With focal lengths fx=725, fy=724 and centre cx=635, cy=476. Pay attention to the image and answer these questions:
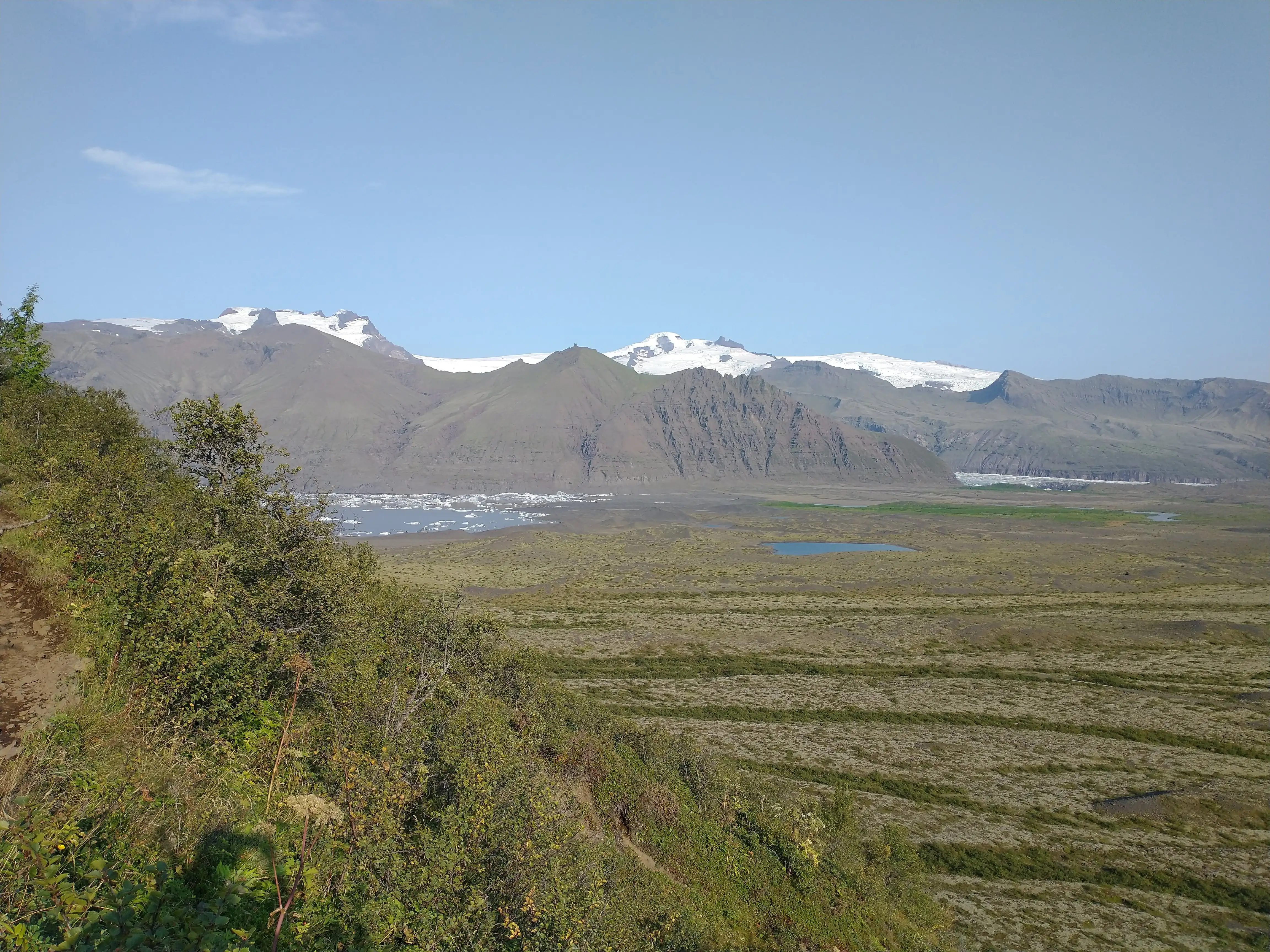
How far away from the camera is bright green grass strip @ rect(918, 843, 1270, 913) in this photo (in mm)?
21875

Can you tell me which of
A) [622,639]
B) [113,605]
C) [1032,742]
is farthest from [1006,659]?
[113,605]

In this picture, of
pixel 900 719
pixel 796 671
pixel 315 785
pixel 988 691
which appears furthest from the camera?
pixel 796 671

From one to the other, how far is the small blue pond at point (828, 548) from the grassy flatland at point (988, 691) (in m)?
4.94

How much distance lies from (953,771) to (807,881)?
16.9 m

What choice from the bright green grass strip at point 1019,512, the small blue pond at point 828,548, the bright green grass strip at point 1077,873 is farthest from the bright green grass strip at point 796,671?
the bright green grass strip at point 1019,512

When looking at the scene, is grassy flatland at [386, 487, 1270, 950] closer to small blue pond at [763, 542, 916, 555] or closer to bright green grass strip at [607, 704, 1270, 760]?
bright green grass strip at [607, 704, 1270, 760]

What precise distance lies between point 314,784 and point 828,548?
104 meters

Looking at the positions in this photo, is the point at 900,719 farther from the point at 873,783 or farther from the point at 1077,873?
the point at 1077,873

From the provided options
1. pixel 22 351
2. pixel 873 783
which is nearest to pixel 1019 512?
pixel 873 783

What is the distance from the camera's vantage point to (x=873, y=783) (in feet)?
95.7

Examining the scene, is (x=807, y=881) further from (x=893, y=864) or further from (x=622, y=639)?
(x=622, y=639)

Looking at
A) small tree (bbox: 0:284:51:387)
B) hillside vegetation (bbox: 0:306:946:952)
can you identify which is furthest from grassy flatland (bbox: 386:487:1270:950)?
small tree (bbox: 0:284:51:387)

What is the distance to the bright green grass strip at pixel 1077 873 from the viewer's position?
71.8 ft

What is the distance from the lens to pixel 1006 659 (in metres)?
50.1
